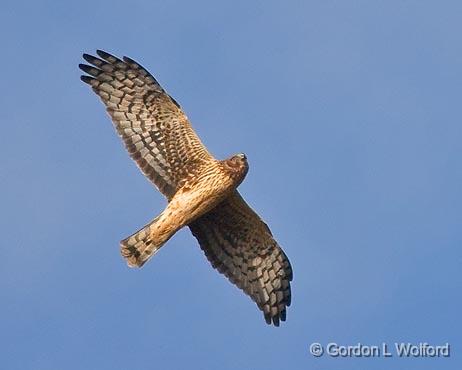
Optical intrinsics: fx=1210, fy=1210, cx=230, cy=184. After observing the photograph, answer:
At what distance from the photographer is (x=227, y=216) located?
18688mm

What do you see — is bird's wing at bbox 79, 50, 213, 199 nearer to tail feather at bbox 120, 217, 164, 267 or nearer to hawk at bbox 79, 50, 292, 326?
hawk at bbox 79, 50, 292, 326

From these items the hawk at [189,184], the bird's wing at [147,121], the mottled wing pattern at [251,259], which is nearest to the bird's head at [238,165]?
the hawk at [189,184]

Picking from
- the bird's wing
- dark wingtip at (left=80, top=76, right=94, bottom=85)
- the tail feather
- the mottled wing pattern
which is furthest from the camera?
the mottled wing pattern

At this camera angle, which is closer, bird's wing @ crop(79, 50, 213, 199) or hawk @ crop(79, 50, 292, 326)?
hawk @ crop(79, 50, 292, 326)

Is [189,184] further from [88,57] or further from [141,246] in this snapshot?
[88,57]

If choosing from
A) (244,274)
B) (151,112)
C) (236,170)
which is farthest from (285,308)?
(151,112)

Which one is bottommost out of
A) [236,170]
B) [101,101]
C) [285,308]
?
[285,308]

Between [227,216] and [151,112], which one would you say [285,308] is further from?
[151,112]

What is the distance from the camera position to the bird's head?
58.4 ft

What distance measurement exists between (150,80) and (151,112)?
1.65 feet

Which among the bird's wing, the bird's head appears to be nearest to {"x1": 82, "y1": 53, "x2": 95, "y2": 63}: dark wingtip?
the bird's wing

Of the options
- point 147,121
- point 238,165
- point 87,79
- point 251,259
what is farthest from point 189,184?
point 87,79

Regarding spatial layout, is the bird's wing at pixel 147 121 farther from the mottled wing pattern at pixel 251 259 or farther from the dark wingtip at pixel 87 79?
the mottled wing pattern at pixel 251 259

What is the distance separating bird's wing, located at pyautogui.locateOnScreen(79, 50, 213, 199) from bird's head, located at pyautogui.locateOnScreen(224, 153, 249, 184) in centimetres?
51
